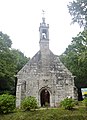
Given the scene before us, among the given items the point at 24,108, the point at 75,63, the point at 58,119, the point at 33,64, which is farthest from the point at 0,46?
the point at 58,119

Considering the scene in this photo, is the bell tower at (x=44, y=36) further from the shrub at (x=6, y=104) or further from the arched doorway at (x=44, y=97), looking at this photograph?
the shrub at (x=6, y=104)

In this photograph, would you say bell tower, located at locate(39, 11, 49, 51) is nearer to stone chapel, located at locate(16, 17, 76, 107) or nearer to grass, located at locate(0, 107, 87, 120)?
stone chapel, located at locate(16, 17, 76, 107)

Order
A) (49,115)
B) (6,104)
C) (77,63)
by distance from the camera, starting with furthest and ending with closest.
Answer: (77,63) < (6,104) < (49,115)

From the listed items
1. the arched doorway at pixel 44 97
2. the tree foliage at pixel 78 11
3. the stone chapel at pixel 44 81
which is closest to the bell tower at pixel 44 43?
the stone chapel at pixel 44 81

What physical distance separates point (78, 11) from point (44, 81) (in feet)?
28.4

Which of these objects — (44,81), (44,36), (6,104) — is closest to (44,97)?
(44,81)

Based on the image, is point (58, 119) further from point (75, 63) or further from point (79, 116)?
point (75, 63)

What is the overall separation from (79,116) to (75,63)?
17.7 meters

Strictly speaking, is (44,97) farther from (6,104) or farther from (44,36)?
(6,104)

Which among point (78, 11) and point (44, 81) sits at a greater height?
point (78, 11)

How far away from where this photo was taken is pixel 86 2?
53.8 feet

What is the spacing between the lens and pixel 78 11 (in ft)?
56.0

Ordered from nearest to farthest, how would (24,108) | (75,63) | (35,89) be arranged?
(24,108), (35,89), (75,63)

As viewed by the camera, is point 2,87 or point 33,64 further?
point 2,87
